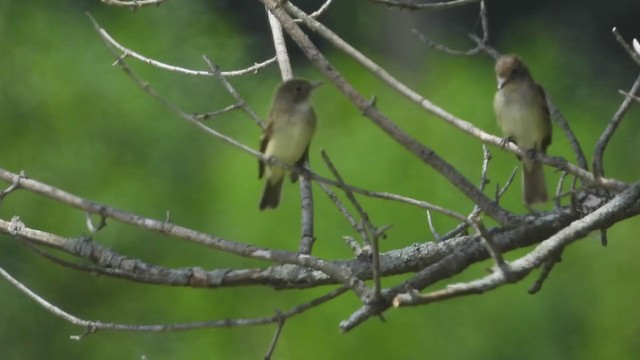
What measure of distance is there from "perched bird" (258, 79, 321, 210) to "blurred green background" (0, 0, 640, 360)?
650 millimetres

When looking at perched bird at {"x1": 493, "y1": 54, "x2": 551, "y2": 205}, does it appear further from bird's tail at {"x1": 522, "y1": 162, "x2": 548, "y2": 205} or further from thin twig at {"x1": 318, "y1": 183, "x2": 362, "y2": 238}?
thin twig at {"x1": 318, "y1": 183, "x2": 362, "y2": 238}

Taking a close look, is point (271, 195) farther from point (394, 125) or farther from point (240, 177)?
point (394, 125)

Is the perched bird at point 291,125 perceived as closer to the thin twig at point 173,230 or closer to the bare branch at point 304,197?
the bare branch at point 304,197

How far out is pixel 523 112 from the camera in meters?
3.04

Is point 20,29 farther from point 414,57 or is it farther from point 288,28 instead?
point 288,28

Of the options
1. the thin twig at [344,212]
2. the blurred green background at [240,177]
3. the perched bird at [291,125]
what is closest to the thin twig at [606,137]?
the thin twig at [344,212]

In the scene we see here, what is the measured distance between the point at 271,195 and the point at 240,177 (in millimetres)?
996

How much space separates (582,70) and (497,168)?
0.83 metres

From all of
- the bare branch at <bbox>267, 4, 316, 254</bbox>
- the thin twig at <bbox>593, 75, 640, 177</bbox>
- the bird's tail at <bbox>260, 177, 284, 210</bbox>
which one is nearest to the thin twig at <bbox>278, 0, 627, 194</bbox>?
the thin twig at <bbox>593, 75, 640, 177</bbox>

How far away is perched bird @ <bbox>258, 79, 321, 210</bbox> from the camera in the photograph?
8.92ft

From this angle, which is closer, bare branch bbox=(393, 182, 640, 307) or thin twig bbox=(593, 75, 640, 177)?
bare branch bbox=(393, 182, 640, 307)

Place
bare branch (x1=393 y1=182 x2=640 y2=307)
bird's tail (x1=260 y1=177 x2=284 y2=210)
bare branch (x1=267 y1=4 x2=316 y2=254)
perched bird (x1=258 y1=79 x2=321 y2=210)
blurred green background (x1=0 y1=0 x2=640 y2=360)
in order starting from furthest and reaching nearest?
blurred green background (x1=0 y1=0 x2=640 y2=360) → bird's tail (x1=260 y1=177 x2=284 y2=210) → perched bird (x1=258 y1=79 x2=321 y2=210) → bare branch (x1=267 y1=4 x2=316 y2=254) → bare branch (x1=393 y1=182 x2=640 y2=307)

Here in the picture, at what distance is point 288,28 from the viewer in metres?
1.86

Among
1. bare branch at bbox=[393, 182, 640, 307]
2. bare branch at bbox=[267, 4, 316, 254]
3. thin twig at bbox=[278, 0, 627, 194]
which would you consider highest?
bare branch at bbox=[267, 4, 316, 254]
